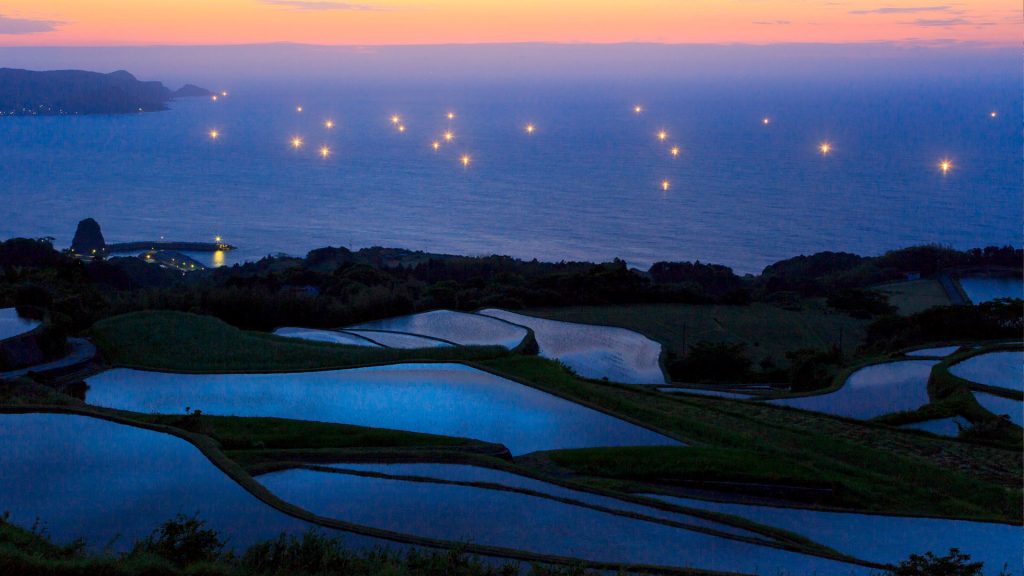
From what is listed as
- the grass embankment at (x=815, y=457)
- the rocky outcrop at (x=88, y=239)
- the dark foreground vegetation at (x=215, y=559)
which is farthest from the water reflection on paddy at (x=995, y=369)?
the rocky outcrop at (x=88, y=239)

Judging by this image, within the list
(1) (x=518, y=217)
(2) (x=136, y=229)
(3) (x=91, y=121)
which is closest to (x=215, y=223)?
(2) (x=136, y=229)

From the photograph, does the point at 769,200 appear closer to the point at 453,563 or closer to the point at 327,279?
the point at 327,279

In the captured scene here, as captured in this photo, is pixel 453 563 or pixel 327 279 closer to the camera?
pixel 453 563

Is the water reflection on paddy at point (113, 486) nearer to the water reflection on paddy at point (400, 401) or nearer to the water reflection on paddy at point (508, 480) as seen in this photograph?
the water reflection on paddy at point (508, 480)

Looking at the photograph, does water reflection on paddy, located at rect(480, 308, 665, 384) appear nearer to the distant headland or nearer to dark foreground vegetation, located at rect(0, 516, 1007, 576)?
dark foreground vegetation, located at rect(0, 516, 1007, 576)

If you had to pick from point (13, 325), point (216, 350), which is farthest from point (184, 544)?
point (13, 325)

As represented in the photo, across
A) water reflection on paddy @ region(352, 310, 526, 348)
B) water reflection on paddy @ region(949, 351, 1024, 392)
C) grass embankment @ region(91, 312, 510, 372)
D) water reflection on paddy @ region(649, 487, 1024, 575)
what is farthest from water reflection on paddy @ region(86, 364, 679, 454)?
water reflection on paddy @ region(949, 351, 1024, 392)
